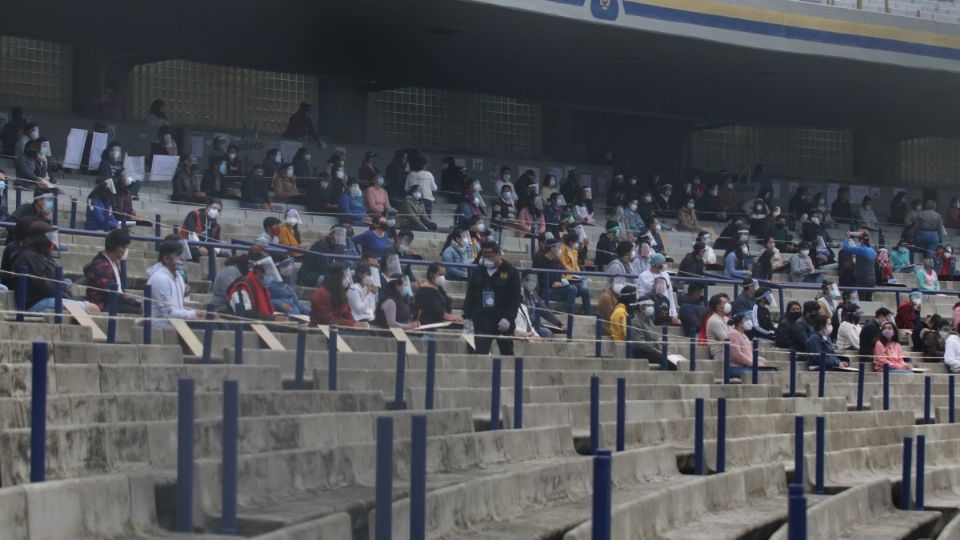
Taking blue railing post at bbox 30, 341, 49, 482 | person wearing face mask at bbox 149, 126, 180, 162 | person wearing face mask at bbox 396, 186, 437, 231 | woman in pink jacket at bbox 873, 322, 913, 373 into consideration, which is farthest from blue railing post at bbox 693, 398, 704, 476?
person wearing face mask at bbox 149, 126, 180, 162

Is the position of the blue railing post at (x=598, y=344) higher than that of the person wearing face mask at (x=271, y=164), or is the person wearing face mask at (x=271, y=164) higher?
the person wearing face mask at (x=271, y=164)

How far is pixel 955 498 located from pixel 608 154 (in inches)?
805

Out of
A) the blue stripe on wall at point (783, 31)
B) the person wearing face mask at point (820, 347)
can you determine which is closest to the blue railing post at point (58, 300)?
the person wearing face mask at point (820, 347)

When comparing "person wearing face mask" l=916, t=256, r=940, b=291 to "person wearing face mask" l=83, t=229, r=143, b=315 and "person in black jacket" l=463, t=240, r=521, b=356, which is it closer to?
"person in black jacket" l=463, t=240, r=521, b=356

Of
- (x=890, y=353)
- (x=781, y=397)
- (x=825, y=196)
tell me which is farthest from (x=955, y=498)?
(x=825, y=196)

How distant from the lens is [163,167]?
75.2 feet

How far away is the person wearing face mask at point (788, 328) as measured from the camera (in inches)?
820

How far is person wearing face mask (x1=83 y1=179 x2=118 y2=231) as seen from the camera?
18.1 metres

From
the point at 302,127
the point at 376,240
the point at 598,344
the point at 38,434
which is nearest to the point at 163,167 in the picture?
the point at 376,240

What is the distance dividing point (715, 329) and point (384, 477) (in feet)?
41.7

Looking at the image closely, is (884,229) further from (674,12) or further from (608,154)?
(674,12)

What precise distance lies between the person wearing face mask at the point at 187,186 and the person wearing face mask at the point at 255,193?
713mm

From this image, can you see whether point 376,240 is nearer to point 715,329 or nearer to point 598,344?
point 598,344

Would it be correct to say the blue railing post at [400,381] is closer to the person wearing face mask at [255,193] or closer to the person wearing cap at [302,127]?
the person wearing face mask at [255,193]
